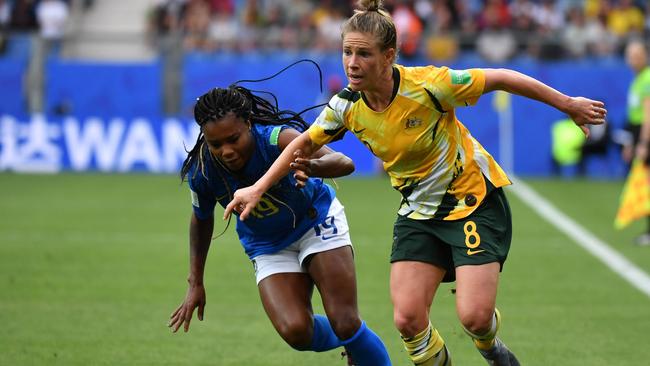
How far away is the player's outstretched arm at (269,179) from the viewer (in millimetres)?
5535

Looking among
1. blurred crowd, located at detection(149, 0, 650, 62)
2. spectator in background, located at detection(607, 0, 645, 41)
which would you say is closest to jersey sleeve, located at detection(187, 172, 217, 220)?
blurred crowd, located at detection(149, 0, 650, 62)

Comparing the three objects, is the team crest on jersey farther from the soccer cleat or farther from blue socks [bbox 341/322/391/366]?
the soccer cleat

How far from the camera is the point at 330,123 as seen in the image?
19.1 feet

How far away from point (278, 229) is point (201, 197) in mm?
485

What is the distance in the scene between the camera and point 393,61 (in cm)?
586

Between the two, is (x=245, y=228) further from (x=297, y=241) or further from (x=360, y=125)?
(x=360, y=125)

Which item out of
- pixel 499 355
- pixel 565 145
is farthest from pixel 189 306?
pixel 565 145

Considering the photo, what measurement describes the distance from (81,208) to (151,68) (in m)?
6.99

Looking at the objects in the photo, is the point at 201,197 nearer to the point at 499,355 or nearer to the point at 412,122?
the point at 412,122

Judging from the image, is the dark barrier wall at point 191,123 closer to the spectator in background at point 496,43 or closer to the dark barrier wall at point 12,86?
the dark barrier wall at point 12,86

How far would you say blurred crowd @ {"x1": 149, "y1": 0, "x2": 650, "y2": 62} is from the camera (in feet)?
76.1

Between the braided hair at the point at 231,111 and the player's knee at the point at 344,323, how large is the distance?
1.13 metres

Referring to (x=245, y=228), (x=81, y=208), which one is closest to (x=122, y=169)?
(x=81, y=208)

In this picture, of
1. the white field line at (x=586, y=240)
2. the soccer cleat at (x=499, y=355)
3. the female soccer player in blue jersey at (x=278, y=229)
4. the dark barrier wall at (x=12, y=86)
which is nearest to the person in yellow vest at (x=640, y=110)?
the white field line at (x=586, y=240)
